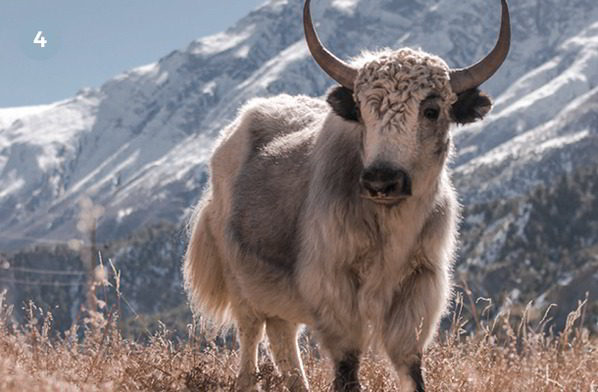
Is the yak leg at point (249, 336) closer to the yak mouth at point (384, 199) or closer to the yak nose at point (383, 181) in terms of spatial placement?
Answer: the yak mouth at point (384, 199)

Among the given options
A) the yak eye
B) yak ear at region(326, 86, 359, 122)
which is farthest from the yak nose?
yak ear at region(326, 86, 359, 122)

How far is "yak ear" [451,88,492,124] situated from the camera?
7.07m

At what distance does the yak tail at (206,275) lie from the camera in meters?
9.37

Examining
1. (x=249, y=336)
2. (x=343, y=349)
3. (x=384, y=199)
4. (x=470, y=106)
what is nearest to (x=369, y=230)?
(x=384, y=199)

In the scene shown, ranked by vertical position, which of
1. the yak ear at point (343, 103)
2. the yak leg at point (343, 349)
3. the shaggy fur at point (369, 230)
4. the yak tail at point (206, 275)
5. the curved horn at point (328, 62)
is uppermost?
the curved horn at point (328, 62)

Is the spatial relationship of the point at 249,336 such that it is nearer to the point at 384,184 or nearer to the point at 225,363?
the point at 225,363

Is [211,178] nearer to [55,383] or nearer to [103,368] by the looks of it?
[103,368]

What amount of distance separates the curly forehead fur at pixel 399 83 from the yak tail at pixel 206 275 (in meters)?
3.11

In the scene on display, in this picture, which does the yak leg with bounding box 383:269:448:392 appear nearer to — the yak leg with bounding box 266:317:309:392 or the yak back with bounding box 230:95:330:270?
the yak back with bounding box 230:95:330:270

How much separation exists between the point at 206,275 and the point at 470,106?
3.65 m

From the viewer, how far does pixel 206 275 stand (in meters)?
9.42

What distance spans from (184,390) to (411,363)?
174 cm

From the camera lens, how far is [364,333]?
690cm

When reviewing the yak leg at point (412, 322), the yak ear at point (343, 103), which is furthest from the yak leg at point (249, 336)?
the yak ear at point (343, 103)
